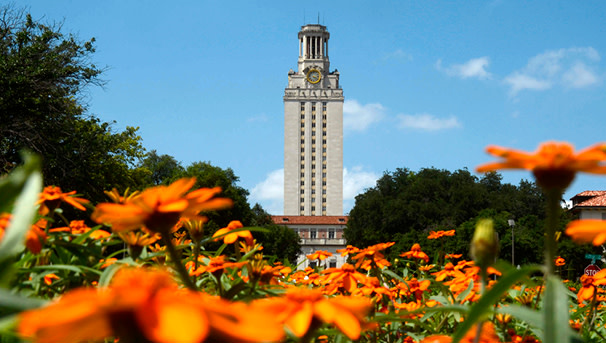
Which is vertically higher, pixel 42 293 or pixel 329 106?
pixel 329 106

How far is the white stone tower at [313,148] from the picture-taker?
234 ft

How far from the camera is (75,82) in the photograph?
1414cm

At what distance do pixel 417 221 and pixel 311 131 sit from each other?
134 feet

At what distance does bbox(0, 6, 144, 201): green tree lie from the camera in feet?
41.8

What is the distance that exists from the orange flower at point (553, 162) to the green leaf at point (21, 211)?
1.64 ft

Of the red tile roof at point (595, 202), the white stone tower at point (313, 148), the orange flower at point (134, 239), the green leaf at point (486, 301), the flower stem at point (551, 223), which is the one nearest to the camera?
the green leaf at point (486, 301)

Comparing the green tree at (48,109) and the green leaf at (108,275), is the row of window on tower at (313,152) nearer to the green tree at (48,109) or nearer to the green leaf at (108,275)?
the green tree at (48,109)

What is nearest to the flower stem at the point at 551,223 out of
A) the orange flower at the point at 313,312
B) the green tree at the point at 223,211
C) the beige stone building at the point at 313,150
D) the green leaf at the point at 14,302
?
the orange flower at the point at 313,312

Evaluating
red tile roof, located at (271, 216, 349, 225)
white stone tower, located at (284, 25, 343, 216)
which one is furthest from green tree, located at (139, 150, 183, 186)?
white stone tower, located at (284, 25, 343, 216)

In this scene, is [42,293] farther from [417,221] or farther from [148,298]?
[417,221]

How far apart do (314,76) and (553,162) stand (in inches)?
2896

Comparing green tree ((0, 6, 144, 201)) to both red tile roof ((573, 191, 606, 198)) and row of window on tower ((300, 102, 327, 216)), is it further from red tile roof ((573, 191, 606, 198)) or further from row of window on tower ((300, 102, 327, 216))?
row of window on tower ((300, 102, 327, 216))

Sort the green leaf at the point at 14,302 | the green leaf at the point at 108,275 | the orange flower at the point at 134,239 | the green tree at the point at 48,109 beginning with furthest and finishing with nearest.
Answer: the green tree at the point at 48,109
the orange flower at the point at 134,239
the green leaf at the point at 108,275
the green leaf at the point at 14,302

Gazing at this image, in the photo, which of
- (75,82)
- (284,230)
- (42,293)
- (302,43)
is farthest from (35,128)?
(302,43)
